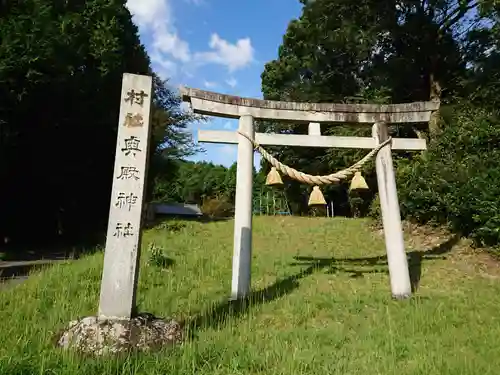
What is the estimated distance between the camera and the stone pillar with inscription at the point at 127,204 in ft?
14.5

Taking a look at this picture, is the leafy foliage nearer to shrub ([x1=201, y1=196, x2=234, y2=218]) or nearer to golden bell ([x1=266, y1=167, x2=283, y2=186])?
golden bell ([x1=266, y1=167, x2=283, y2=186])

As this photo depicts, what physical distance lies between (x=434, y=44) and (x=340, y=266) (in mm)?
10585

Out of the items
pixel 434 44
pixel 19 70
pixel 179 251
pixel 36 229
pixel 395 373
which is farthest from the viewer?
pixel 36 229

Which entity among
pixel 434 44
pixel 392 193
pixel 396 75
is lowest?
pixel 392 193

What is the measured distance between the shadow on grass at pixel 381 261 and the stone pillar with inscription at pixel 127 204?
4.71 meters

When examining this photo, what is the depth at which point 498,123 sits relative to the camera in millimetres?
10273

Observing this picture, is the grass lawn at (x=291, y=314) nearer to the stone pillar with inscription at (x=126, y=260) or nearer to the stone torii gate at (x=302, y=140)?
the stone pillar with inscription at (x=126, y=260)

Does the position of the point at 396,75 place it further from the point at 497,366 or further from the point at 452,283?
the point at 497,366

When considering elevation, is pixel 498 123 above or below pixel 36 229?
above

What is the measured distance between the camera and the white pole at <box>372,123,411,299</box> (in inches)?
276

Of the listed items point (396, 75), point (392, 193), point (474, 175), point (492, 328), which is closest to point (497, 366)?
point (492, 328)

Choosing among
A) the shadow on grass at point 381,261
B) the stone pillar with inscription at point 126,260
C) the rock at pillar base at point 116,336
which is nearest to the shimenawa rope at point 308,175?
the shadow on grass at point 381,261

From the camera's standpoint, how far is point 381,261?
919 centimetres

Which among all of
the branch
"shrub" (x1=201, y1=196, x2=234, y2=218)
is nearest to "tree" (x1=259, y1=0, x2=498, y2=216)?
the branch
